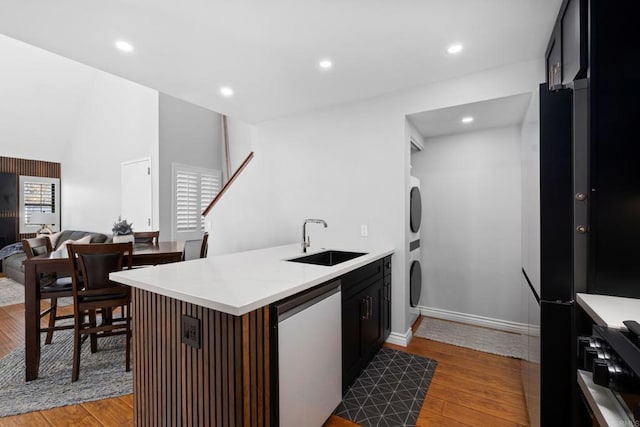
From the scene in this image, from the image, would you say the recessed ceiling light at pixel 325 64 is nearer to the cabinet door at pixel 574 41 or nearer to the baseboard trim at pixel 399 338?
the cabinet door at pixel 574 41

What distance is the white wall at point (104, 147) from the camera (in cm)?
521

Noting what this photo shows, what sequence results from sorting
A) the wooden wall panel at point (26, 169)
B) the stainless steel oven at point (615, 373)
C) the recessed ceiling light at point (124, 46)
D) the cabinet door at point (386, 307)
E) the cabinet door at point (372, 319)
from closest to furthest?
the stainless steel oven at point (615, 373) < the recessed ceiling light at point (124, 46) < the cabinet door at point (372, 319) < the cabinet door at point (386, 307) < the wooden wall panel at point (26, 169)

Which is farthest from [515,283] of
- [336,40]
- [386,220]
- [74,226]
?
[74,226]

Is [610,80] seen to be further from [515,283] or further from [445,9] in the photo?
[515,283]

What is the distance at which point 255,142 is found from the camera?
3611mm

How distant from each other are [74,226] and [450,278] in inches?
313

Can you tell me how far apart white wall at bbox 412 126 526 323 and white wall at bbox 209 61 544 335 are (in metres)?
0.79

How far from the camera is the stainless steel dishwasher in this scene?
4.21 feet

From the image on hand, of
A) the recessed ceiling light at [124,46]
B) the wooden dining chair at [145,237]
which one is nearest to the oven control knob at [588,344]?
the recessed ceiling light at [124,46]

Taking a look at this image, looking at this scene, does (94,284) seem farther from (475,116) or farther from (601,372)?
(475,116)

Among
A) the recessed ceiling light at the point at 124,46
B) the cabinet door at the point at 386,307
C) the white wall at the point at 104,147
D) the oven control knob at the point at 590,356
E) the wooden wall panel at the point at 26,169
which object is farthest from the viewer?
the wooden wall panel at the point at 26,169

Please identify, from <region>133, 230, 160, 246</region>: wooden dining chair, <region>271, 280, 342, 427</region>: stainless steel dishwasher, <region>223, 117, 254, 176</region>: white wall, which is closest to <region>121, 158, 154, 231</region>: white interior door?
<region>133, 230, 160, 246</region>: wooden dining chair

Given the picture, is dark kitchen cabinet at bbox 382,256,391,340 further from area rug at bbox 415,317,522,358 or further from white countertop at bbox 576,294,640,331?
white countertop at bbox 576,294,640,331

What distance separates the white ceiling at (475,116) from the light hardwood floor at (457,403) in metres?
2.11
